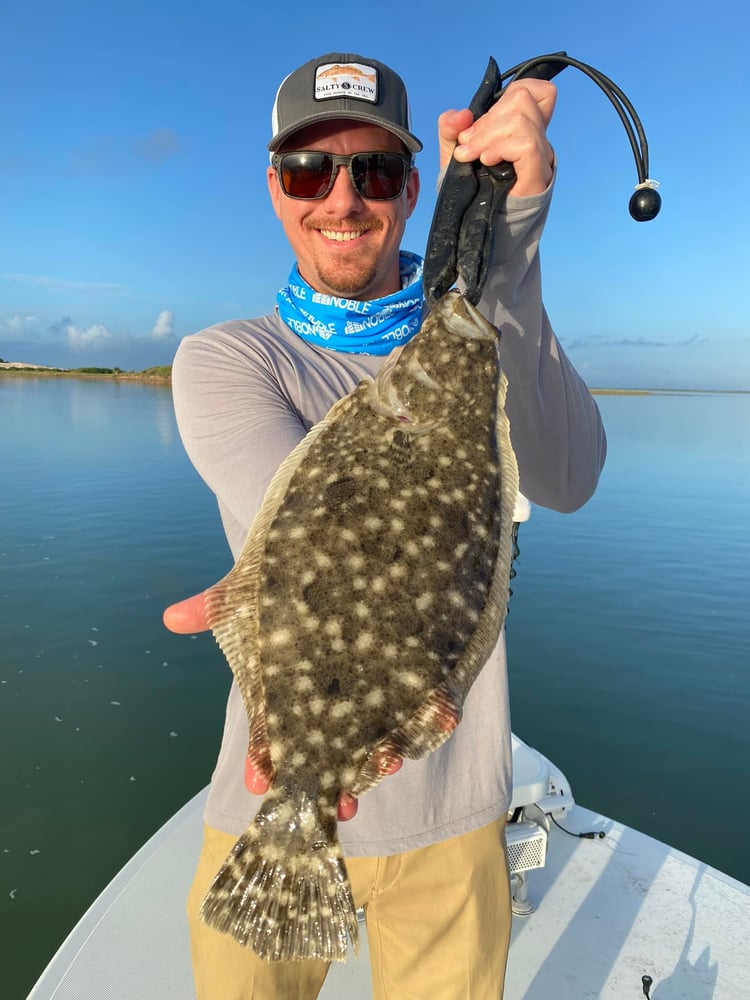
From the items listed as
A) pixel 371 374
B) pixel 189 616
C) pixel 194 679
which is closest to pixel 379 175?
pixel 371 374

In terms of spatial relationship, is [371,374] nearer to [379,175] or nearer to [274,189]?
[379,175]

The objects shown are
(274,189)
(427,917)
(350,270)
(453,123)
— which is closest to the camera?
(453,123)

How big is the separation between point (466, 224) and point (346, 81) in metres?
1.41

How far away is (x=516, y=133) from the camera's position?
2.18 meters

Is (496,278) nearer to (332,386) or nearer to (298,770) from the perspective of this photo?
(332,386)

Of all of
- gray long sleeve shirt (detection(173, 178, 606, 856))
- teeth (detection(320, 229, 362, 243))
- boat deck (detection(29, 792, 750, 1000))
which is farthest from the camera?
boat deck (detection(29, 792, 750, 1000))

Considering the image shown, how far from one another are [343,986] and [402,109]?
499 centimetres

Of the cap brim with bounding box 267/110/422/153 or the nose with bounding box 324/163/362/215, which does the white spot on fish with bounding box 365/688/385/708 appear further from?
the cap brim with bounding box 267/110/422/153

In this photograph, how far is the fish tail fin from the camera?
1.88 metres

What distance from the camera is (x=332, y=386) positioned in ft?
10.2

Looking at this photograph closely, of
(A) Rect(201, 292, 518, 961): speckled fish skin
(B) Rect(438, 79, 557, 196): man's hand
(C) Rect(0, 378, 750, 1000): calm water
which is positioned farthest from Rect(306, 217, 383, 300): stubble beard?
(C) Rect(0, 378, 750, 1000): calm water

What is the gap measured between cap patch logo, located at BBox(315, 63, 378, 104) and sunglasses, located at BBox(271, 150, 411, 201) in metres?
0.25

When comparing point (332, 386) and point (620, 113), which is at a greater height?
point (620, 113)

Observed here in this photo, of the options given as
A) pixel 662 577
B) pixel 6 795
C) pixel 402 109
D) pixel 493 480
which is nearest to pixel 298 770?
pixel 493 480
